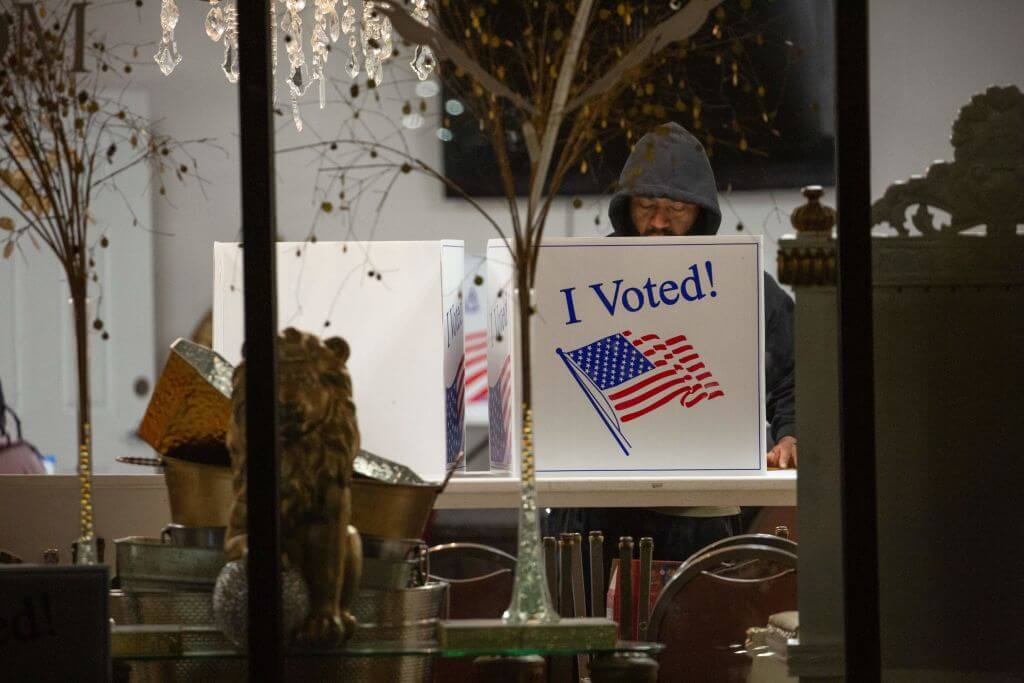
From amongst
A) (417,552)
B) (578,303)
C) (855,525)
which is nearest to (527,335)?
(417,552)

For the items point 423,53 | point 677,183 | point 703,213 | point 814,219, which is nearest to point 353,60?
point 677,183

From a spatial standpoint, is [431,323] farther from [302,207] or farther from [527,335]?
[527,335]

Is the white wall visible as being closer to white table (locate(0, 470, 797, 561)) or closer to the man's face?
white table (locate(0, 470, 797, 561))

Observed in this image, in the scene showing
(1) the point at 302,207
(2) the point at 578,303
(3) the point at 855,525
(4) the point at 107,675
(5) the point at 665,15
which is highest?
(5) the point at 665,15

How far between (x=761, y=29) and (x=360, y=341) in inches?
27.8

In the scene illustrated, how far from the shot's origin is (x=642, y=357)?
6.50 feet

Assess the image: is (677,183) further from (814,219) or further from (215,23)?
(814,219)

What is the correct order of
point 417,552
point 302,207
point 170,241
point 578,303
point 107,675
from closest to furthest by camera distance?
point 107,675 → point 417,552 → point 302,207 → point 578,303 → point 170,241

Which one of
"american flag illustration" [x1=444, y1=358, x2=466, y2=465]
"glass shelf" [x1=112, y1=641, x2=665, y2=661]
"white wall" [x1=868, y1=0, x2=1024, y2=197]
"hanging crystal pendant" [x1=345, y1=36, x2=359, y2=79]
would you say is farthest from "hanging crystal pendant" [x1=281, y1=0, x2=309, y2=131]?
"glass shelf" [x1=112, y1=641, x2=665, y2=661]

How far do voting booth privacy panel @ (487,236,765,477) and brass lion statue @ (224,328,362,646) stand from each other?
652 millimetres

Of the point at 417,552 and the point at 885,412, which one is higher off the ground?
the point at 885,412

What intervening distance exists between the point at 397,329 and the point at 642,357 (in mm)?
385

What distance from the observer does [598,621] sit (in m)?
1.30

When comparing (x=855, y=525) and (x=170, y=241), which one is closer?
(x=855, y=525)
